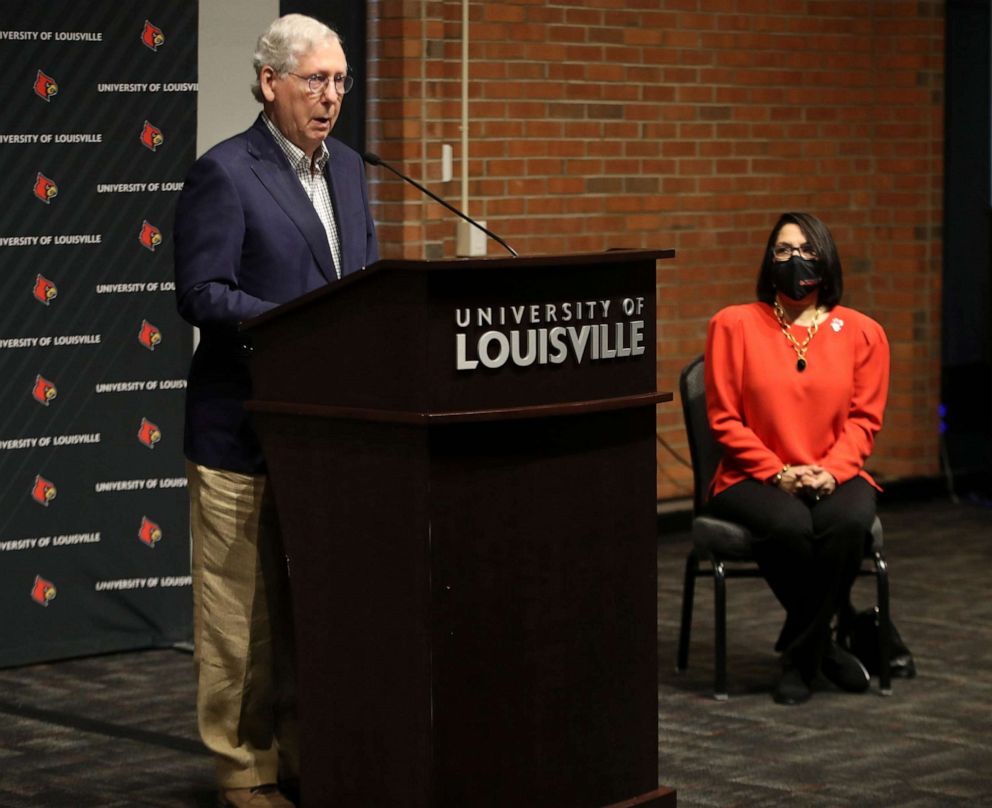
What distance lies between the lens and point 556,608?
356 cm

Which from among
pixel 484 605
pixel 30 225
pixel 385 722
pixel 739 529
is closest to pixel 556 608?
pixel 484 605

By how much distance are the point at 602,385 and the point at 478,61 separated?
14.0ft

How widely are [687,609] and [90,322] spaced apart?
2042 millimetres

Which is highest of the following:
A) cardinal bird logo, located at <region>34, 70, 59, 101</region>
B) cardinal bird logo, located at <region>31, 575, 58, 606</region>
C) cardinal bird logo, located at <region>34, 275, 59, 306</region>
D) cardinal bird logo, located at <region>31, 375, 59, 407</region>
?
cardinal bird logo, located at <region>34, 70, 59, 101</region>

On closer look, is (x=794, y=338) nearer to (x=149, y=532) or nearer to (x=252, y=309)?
(x=149, y=532)

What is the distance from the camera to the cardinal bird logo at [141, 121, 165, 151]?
241 inches

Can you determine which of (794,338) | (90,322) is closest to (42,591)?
(90,322)

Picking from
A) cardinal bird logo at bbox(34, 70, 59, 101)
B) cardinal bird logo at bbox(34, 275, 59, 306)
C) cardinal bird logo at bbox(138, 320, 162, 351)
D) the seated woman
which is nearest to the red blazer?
the seated woman

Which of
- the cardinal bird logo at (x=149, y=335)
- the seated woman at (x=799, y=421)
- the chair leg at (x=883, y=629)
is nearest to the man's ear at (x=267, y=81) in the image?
the seated woman at (x=799, y=421)

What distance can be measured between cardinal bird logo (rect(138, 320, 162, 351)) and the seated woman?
1.77m

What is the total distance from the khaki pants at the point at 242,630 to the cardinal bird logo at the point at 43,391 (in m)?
2.02

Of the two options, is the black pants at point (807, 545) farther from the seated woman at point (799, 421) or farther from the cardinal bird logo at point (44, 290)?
the cardinal bird logo at point (44, 290)

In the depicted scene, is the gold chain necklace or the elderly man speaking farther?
the gold chain necklace

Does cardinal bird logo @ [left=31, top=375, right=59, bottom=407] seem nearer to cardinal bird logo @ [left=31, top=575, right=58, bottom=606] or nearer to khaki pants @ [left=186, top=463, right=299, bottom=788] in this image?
→ cardinal bird logo @ [left=31, top=575, right=58, bottom=606]
